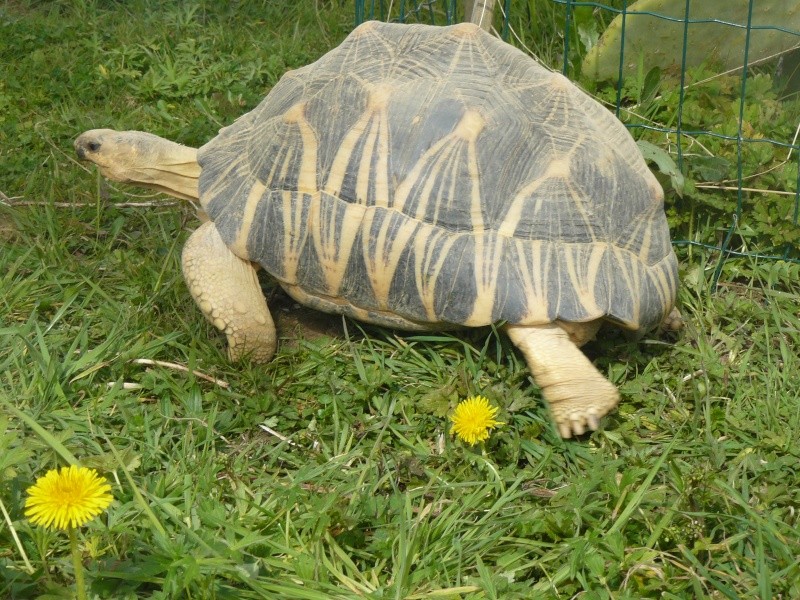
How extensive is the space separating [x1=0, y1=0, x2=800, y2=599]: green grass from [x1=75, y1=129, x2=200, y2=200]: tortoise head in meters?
0.35

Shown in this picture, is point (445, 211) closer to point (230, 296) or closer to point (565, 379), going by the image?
point (565, 379)

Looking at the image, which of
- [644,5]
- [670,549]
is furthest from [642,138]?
[670,549]

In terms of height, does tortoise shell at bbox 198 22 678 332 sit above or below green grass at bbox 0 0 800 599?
above

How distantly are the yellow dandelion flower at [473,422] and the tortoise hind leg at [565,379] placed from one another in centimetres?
25

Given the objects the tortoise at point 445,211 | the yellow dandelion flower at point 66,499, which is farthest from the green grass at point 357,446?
the yellow dandelion flower at point 66,499

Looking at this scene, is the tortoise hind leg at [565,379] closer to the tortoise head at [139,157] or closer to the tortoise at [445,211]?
the tortoise at [445,211]

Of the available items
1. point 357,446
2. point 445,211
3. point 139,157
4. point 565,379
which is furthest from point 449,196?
point 139,157

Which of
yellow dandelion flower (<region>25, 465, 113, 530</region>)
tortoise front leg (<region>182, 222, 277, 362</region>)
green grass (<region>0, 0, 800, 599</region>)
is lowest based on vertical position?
green grass (<region>0, 0, 800, 599</region>)

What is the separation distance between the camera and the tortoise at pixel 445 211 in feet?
9.46

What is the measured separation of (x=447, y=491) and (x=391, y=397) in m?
0.49

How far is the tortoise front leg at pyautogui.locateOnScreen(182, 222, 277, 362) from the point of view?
3.18 meters

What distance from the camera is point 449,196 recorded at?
115 inches

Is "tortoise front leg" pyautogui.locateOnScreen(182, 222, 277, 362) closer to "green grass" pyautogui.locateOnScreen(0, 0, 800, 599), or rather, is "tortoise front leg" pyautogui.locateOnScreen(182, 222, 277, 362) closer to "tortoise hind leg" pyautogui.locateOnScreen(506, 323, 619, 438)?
"green grass" pyautogui.locateOnScreen(0, 0, 800, 599)

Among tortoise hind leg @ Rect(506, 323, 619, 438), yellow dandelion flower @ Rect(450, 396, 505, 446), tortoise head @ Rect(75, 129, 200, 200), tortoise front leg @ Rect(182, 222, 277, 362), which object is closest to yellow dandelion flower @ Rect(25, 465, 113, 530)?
yellow dandelion flower @ Rect(450, 396, 505, 446)
